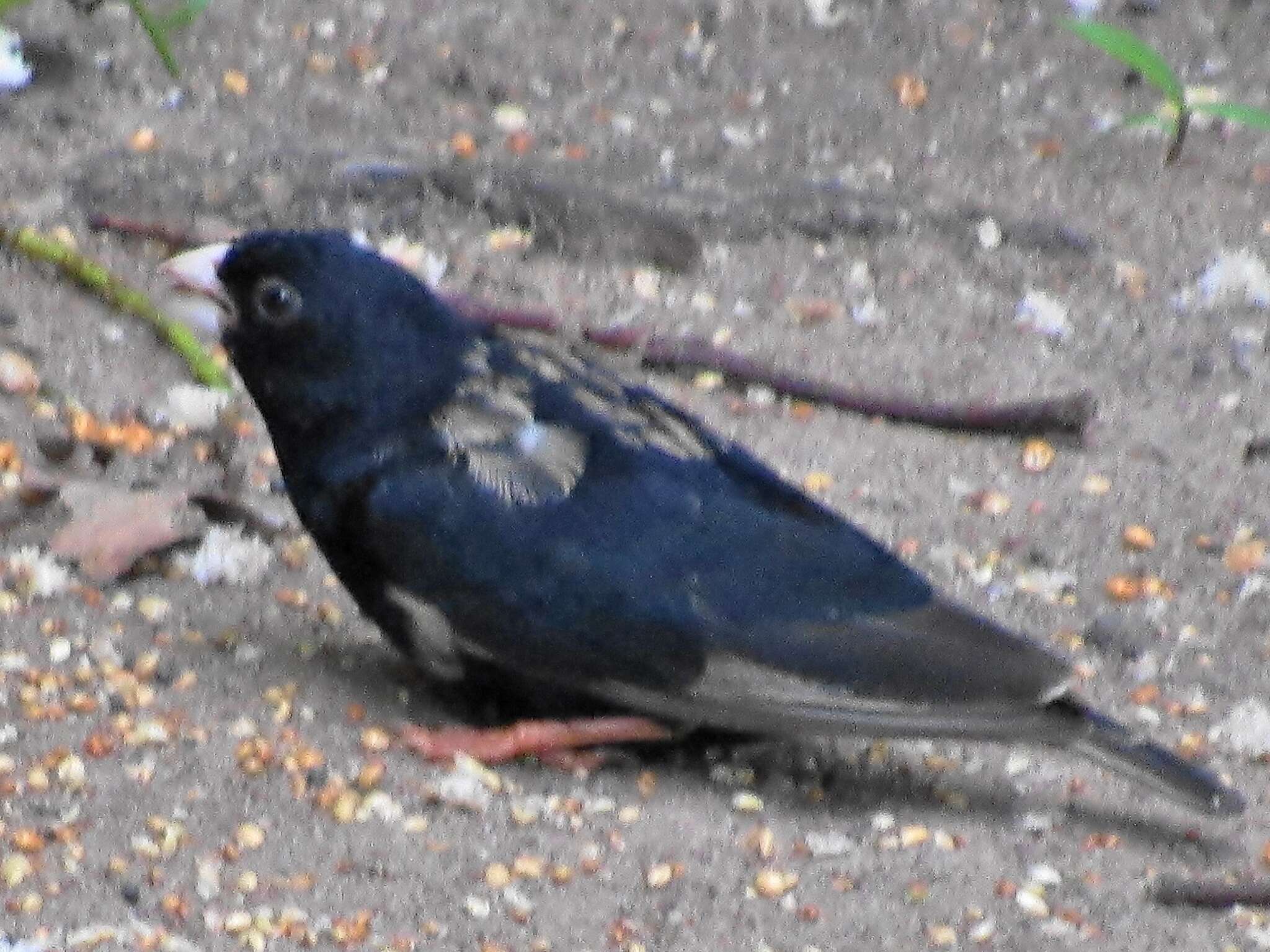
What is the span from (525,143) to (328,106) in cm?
51

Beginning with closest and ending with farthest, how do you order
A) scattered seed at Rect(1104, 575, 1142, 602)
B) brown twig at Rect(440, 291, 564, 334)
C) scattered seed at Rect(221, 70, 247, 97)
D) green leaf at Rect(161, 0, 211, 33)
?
scattered seed at Rect(1104, 575, 1142, 602) < brown twig at Rect(440, 291, 564, 334) < green leaf at Rect(161, 0, 211, 33) < scattered seed at Rect(221, 70, 247, 97)

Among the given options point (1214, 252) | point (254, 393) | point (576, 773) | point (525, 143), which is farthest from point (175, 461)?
point (1214, 252)

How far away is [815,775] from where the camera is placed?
433 centimetres

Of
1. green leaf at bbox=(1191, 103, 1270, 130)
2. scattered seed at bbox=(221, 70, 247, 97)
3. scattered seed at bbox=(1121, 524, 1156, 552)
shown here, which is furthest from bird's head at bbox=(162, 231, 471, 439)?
green leaf at bbox=(1191, 103, 1270, 130)

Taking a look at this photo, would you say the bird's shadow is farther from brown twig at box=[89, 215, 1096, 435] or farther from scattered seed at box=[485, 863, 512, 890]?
brown twig at box=[89, 215, 1096, 435]

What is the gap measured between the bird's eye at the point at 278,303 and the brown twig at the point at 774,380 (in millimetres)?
1399

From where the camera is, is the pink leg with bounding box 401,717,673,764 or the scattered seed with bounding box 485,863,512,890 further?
the pink leg with bounding box 401,717,673,764

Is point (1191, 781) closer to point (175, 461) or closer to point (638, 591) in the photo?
point (638, 591)

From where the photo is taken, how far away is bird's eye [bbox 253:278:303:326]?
4.14 m

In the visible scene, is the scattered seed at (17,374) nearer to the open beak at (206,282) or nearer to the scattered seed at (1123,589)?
the open beak at (206,282)

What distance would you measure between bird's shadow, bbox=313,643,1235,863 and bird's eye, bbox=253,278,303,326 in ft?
2.08

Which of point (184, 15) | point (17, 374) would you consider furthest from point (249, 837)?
point (184, 15)

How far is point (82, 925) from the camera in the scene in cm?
340

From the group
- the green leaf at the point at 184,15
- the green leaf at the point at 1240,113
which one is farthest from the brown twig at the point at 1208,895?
the green leaf at the point at 184,15
